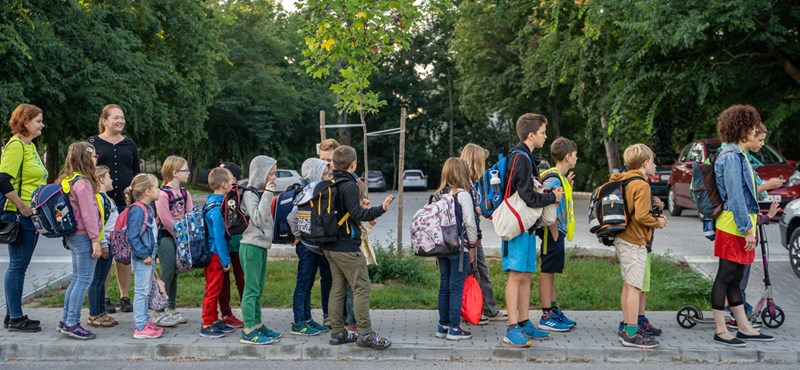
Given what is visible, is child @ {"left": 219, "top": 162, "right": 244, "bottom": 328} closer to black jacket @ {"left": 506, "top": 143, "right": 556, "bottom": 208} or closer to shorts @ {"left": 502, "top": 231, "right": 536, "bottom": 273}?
shorts @ {"left": 502, "top": 231, "right": 536, "bottom": 273}

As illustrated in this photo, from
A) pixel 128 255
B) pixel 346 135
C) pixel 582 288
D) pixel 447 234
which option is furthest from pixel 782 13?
pixel 346 135

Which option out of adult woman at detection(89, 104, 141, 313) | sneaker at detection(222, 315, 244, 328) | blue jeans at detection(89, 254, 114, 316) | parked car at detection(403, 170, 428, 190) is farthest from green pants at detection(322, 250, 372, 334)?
parked car at detection(403, 170, 428, 190)

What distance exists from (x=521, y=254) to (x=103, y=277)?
3860 mm

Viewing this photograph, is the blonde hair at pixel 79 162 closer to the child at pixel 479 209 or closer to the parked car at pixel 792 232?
the child at pixel 479 209

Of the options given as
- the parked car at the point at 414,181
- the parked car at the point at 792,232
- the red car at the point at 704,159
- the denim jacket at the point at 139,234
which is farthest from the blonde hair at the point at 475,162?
the parked car at the point at 414,181

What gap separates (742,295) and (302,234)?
12.3 feet

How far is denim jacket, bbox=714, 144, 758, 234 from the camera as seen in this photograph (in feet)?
20.2

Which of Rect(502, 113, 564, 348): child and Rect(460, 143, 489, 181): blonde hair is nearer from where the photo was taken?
Rect(502, 113, 564, 348): child

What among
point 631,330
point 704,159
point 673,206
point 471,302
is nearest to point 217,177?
point 471,302

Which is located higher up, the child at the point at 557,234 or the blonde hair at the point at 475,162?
the blonde hair at the point at 475,162

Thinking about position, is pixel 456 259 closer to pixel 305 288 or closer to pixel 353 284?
pixel 353 284

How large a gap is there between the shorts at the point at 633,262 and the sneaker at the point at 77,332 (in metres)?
4.47

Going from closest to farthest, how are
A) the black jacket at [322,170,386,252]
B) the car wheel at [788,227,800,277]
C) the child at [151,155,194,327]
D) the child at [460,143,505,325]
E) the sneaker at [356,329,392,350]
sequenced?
1. the black jacket at [322,170,386,252]
2. the sneaker at [356,329,392,350]
3. the child at [460,143,505,325]
4. the child at [151,155,194,327]
5. the car wheel at [788,227,800,277]

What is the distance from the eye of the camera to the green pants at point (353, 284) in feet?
20.7
